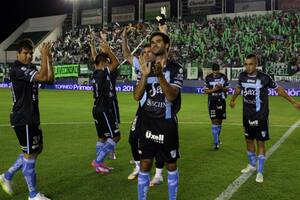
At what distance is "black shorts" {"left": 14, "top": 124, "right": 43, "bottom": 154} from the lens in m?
6.16

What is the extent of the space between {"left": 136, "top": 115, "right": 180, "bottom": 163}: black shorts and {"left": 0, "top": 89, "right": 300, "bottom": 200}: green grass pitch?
4.94 ft

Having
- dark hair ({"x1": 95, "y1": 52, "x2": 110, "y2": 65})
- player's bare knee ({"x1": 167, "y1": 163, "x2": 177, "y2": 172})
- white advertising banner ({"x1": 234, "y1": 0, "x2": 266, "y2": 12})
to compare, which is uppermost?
white advertising banner ({"x1": 234, "y1": 0, "x2": 266, "y2": 12})

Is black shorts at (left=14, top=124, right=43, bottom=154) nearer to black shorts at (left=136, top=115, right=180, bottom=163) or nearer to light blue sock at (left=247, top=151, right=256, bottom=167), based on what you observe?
black shorts at (left=136, top=115, right=180, bottom=163)

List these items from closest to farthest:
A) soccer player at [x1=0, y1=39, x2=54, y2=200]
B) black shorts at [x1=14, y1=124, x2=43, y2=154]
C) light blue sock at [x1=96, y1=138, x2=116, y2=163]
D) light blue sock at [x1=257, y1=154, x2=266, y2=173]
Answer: soccer player at [x1=0, y1=39, x2=54, y2=200]
black shorts at [x1=14, y1=124, x2=43, y2=154]
light blue sock at [x1=257, y1=154, x2=266, y2=173]
light blue sock at [x1=96, y1=138, x2=116, y2=163]

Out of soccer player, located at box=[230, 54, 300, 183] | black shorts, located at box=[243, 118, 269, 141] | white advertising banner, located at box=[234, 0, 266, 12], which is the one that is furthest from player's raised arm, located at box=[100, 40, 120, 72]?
white advertising banner, located at box=[234, 0, 266, 12]

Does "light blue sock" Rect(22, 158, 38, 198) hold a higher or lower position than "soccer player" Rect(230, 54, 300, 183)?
lower

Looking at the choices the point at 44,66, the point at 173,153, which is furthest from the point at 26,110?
the point at 173,153

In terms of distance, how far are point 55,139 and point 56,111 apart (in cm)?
752

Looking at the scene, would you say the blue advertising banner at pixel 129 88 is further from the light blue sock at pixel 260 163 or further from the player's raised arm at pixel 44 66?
the player's raised arm at pixel 44 66

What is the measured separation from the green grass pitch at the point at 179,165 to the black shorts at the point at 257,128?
32.1 inches

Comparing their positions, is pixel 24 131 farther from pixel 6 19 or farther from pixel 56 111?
pixel 6 19

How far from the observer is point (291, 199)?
21.4 ft

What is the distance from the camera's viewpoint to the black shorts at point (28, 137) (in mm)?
6164

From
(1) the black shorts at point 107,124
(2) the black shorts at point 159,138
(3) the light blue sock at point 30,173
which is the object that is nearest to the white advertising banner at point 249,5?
(1) the black shorts at point 107,124
